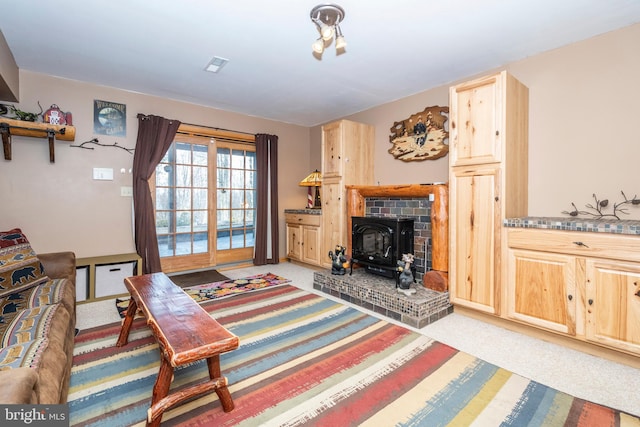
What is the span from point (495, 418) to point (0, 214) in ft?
15.4

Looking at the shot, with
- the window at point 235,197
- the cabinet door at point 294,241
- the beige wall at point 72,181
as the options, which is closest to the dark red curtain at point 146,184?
the beige wall at point 72,181

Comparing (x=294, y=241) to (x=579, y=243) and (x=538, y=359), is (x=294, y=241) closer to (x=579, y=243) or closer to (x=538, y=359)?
(x=538, y=359)

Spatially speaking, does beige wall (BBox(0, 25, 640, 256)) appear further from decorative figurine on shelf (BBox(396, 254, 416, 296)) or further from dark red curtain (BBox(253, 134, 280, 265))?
decorative figurine on shelf (BBox(396, 254, 416, 296))

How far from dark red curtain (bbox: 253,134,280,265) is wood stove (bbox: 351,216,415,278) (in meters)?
1.78

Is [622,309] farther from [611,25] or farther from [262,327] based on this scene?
[262,327]

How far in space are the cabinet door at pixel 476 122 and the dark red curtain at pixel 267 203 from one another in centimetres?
303

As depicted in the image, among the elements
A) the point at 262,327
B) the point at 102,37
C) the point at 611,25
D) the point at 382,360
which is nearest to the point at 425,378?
the point at 382,360

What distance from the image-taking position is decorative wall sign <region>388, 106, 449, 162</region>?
360 centimetres

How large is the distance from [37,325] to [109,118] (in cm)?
300

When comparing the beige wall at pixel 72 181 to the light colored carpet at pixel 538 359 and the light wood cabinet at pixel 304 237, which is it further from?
the light wood cabinet at pixel 304 237

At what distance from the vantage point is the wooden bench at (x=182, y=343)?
137 centimetres

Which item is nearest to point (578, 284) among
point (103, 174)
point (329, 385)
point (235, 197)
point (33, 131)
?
point (329, 385)

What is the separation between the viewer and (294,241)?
5156mm

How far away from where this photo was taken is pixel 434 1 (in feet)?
7.02
